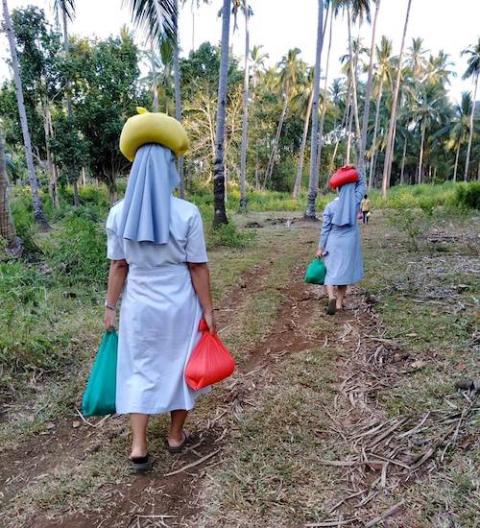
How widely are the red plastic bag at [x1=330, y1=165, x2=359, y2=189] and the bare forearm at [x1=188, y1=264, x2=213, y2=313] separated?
9.24 feet

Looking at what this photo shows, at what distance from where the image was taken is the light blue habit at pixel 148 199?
2.06m

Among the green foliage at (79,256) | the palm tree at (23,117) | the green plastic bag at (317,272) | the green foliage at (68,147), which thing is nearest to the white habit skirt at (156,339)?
the green plastic bag at (317,272)

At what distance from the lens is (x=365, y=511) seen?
1935mm

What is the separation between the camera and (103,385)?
7.40 feet

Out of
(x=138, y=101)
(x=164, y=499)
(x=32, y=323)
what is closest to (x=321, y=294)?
(x=32, y=323)

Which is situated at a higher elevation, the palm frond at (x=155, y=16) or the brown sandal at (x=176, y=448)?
the palm frond at (x=155, y=16)

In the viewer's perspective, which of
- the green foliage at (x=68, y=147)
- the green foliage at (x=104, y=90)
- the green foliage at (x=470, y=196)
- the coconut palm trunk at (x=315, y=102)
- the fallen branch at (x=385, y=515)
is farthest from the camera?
the green foliage at (x=104, y=90)

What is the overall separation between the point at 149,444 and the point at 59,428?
69 cm

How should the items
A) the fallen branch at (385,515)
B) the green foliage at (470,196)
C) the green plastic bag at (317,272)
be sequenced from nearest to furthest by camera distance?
the fallen branch at (385,515), the green plastic bag at (317,272), the green foliage at (470,196)

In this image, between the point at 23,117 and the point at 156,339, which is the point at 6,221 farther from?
the point at 23,117

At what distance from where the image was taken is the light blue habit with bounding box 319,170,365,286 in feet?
15.3

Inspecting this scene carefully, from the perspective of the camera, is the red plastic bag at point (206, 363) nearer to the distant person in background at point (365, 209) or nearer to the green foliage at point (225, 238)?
the green foliage at point (225, 238)

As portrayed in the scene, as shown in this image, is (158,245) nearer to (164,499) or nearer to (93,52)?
(164,499)

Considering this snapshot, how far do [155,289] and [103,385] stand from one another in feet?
1.99
